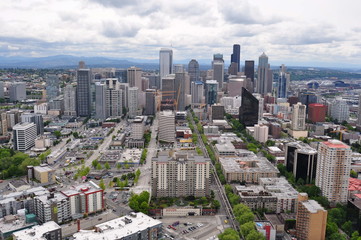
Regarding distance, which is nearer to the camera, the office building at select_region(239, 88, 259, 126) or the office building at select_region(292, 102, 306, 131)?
the office building at select_region(292, 102, 306, 131)

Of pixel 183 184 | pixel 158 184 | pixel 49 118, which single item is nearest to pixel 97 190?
pixel 158 184

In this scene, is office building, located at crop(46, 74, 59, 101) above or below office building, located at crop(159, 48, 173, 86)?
below

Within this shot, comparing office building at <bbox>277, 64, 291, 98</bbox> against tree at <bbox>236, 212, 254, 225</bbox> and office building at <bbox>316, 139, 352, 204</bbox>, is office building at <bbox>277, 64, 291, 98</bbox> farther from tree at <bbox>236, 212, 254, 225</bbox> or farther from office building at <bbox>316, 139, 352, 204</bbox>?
tree at <bbox>236, 212, 254, 225</bbox>

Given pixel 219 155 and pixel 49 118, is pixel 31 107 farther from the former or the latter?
pixel 219 155

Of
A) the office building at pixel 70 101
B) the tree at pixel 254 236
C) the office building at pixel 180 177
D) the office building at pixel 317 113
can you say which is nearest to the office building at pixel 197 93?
the office building at pixel 317 113

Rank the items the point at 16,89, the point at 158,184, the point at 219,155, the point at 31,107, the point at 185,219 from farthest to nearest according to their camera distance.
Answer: the point at 16,89, the point at 31,107, the point at 219,155, the point at 158,184, the point at 185,219

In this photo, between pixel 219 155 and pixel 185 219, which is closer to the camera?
pixel 185 219

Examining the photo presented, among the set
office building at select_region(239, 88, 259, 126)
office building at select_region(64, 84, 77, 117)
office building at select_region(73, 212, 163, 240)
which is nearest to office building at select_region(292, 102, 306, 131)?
office building at select_region(239, 88, 259, 126)

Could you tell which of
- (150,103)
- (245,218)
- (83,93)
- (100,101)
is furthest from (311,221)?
(83,93)
